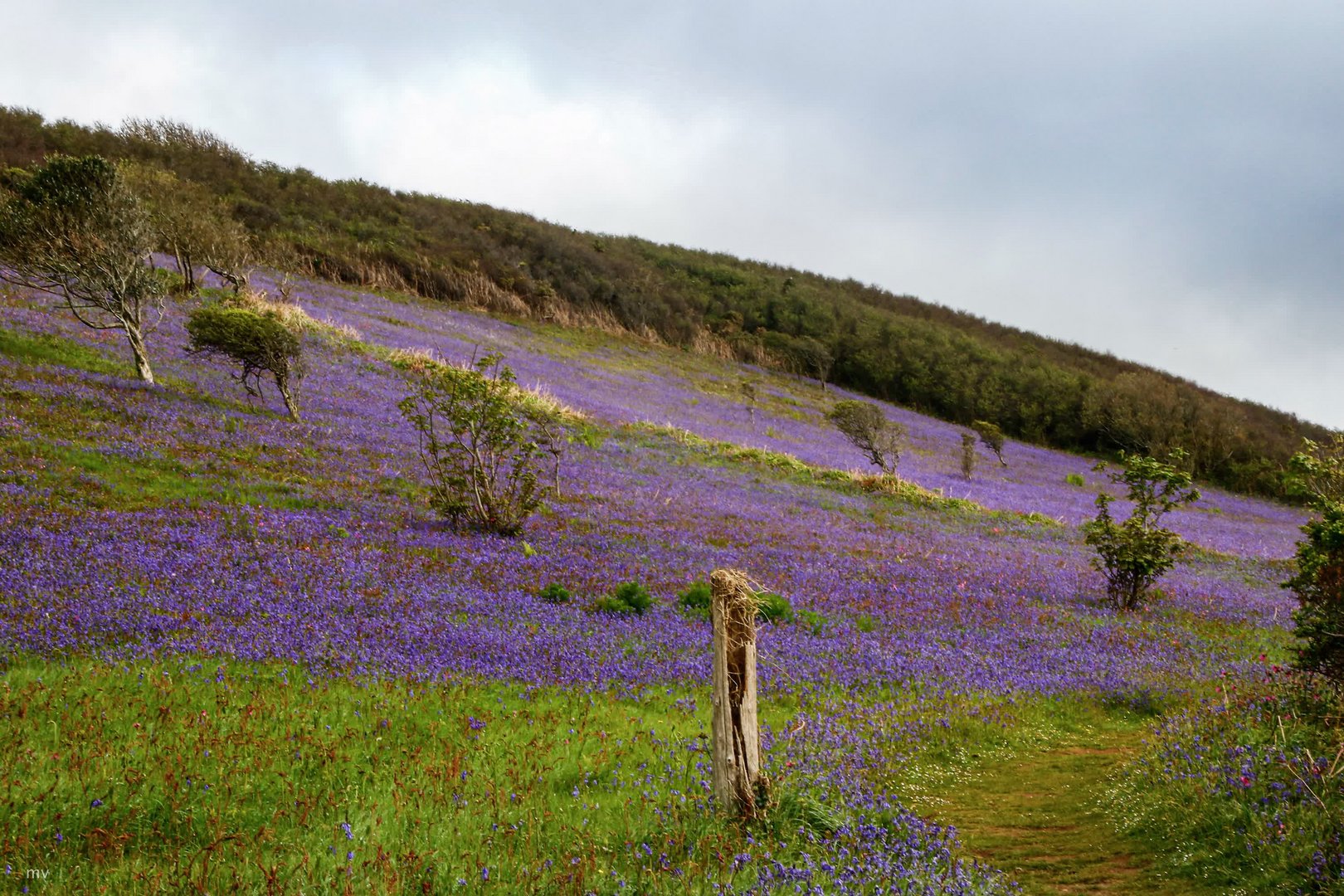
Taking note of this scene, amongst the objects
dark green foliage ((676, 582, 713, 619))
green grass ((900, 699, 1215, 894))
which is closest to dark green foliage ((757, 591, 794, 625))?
dark green foliage ((676, 582, 713, 619))

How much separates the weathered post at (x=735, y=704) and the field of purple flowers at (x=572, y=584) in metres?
0.36

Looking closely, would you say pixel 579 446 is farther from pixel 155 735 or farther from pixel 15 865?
pixel 15 865

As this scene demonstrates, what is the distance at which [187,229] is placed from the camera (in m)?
28.2

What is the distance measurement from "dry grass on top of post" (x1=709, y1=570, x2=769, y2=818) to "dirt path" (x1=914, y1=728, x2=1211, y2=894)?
6.02 ft

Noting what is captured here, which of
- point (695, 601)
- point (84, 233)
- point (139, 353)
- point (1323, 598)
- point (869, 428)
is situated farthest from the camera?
point (869, 428)

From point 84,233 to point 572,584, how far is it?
14545 mm

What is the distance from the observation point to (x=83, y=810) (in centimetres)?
418

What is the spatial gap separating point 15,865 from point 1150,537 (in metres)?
15.8

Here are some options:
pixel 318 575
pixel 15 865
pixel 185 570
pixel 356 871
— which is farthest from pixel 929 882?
pixel 185 570

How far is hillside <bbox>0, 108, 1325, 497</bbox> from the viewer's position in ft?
149

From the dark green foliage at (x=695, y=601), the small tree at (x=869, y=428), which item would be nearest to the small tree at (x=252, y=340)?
the dark green foliage at (x=695, y=601)

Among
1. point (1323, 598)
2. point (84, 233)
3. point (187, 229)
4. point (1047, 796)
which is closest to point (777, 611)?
point (1047, 796)

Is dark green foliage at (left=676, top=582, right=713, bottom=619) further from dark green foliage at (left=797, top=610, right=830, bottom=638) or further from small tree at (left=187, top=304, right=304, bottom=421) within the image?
small tree at (left=187, top=304, right=304, bottom=421)

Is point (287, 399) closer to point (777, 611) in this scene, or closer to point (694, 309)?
point (777, 611)
